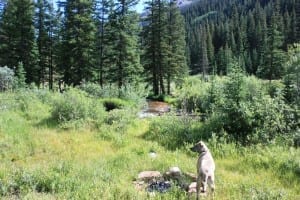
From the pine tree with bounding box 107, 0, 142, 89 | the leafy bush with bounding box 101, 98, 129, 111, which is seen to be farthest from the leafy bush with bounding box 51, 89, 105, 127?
the pine tree with bounding box 107, 0, 142, 89

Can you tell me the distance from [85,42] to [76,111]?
23.2 m

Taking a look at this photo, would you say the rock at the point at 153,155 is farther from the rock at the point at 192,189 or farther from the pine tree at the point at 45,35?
the pine tree at the point at 45,35

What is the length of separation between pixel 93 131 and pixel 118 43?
22868mm

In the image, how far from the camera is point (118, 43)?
35719mm

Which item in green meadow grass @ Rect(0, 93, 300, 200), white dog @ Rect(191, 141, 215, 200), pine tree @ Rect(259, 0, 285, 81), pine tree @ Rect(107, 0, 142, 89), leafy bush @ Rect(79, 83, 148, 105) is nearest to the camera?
white dog @ Rect(191, 141, 215, 200)

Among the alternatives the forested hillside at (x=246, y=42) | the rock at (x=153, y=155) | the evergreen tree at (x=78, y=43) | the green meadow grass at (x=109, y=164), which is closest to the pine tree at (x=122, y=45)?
the evergreen tree at (x=78, y=43)

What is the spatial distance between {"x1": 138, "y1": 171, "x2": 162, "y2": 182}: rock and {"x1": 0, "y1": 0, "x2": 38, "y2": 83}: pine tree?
33.9 meters

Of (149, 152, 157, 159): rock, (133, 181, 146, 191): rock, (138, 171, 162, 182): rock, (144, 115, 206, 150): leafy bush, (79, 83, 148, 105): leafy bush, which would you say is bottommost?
(133, 181, 146, 191): rock

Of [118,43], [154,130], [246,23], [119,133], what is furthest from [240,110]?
[246,23]

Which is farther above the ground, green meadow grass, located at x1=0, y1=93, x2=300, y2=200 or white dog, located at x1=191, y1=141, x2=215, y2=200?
white dog, located at x1=191, y1=141, x2=215, y2=200

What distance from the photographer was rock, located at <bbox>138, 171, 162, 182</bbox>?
8266 millimetres

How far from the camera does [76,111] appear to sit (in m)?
14.9

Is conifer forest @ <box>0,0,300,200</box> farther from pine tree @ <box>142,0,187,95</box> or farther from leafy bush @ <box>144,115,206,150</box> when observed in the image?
pine tree @ <box>142,0,187,95</box>

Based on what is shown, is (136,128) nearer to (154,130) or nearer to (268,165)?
(154,130)
